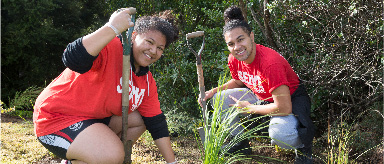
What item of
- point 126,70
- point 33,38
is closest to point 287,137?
point 126,70

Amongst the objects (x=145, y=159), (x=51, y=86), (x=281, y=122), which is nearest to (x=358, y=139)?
(x=281, y=122)

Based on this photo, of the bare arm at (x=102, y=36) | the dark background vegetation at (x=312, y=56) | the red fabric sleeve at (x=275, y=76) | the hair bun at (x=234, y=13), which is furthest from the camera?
the dark background vegetation at (x=312, y=56)

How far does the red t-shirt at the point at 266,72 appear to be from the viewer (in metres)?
2.42

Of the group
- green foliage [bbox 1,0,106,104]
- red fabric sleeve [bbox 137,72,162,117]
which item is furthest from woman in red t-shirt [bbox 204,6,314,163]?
green foliage [bbox 1,0,106,104]

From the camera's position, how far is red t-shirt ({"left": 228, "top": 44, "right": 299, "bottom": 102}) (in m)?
2.42

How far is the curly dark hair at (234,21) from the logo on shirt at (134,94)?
34.6 inches

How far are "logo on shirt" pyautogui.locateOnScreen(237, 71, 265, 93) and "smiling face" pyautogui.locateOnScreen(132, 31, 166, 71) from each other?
0.88m

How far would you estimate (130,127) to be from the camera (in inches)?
95.2

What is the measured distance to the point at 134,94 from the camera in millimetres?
2203

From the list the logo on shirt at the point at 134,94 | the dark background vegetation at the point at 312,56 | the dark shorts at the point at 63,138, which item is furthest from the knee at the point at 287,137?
the dark shorts at the point at 63,138

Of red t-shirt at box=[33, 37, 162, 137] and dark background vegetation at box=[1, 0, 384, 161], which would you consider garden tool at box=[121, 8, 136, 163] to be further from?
dark background vegetation at box=[1, 0, 384, 161]

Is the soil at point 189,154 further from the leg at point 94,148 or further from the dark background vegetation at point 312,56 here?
the leg at point 94,148

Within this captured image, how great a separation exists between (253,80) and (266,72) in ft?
0.80

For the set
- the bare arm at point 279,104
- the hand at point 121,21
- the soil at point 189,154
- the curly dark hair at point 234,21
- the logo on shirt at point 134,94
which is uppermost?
the curly dark hair at point 234,21
